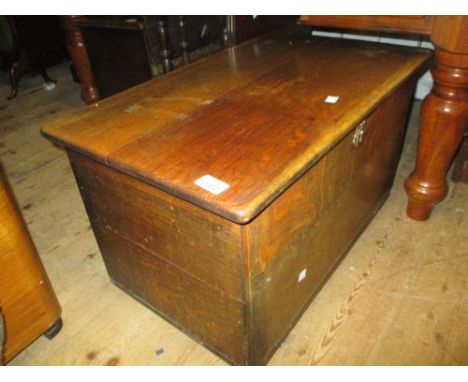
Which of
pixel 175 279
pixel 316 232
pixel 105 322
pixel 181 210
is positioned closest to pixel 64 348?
pixel 105 322

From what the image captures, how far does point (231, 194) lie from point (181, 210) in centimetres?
16

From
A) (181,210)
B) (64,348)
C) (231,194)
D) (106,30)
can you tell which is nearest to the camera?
(231,194)

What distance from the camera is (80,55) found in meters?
2.17

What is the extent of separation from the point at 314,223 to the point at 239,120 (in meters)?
0.31

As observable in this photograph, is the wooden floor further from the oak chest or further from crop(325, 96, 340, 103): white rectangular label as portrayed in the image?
crop(325, 96, 340, 103): white rectangular label

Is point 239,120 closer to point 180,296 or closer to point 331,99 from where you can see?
point 331,99

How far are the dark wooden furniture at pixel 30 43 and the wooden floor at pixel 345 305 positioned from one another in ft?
5.07

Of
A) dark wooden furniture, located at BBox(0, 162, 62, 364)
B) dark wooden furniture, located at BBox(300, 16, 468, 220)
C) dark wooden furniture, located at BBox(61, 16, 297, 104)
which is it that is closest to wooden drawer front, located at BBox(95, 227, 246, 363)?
dark wooden furniture, located at BBox(0, 162, 62, 364)

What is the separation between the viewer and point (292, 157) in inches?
29.3

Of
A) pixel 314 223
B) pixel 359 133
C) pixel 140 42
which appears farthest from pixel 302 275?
pixel 140 42

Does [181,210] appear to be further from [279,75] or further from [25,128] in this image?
[25,128]

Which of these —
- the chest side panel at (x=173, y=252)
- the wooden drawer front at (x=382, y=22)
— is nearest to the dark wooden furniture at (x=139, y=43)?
the wooden drawer front at (x=382, y=22)

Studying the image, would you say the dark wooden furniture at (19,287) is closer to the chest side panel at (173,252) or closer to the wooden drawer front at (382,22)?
the chest side panel at (173,252)

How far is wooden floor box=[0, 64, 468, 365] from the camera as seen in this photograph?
107 centimetres
